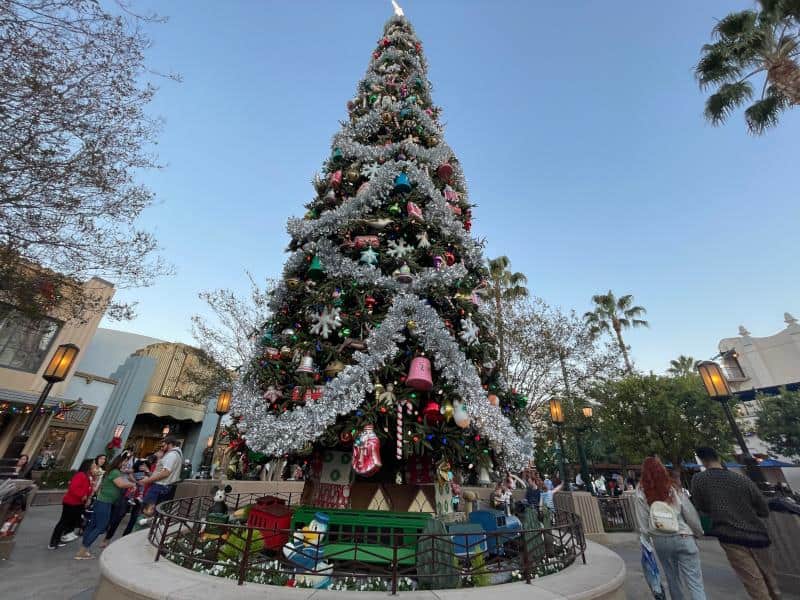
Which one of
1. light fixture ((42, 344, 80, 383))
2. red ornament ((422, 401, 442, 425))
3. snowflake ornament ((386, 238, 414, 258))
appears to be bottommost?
red ornament ((422, 401, 442, 425))

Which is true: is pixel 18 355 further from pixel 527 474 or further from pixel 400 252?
pixel 527 474

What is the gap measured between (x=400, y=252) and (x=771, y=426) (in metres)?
34.6

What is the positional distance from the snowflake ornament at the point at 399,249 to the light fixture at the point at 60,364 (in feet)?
23.5

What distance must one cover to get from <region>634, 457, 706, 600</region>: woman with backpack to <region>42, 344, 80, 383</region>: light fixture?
10.6m

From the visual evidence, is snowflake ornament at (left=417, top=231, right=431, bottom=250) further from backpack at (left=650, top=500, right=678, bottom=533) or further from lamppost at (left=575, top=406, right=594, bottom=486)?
lamppost at (left=575, top=406, right=594, bottom=486)

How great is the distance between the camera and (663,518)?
13.0 ft

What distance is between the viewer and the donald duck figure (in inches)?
153

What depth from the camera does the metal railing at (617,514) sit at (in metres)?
11.4

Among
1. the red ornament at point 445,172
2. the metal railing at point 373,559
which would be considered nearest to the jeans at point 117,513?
the metal railing at point 373,559

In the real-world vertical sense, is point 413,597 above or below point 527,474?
below

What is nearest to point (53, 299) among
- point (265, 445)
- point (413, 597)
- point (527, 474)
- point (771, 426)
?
point (265, 445)

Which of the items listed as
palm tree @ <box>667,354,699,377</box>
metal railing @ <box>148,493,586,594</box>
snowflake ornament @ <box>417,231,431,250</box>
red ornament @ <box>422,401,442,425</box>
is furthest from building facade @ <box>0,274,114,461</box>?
palm tree @ <box>667,354,699,377</box>

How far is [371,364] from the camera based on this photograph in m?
5.27

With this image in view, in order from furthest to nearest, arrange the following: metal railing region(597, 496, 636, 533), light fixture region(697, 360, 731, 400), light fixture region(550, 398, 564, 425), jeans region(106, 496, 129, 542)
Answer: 1. light fixture region(550, 398, 564, 425)
2. metal railing region(597, 496, 636, 533)
3. light fixture region(697, 360, 731, 400)
4. jeans region(106, 496, 129, 542)
